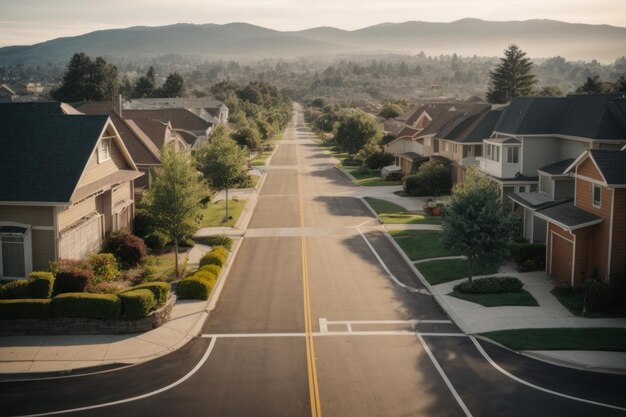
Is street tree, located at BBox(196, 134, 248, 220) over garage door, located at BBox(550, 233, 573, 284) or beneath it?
over

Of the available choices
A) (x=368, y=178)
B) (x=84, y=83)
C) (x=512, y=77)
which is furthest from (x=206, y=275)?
(x=84, y=83)

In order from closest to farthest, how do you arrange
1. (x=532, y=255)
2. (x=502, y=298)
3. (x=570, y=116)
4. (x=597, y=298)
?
(x=597, y=298), (x=502, y=298), (x=532, y=255), (x=570, y=116)

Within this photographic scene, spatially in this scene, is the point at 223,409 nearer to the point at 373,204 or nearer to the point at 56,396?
the point at 56,396

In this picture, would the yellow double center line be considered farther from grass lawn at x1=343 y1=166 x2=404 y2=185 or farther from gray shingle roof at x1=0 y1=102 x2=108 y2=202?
grass lawn at x1=343 y1=166 x2=404 y2=185

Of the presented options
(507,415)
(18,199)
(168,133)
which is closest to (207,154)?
(168,133)

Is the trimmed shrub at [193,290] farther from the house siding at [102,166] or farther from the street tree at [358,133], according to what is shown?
the street tree at [358,133]

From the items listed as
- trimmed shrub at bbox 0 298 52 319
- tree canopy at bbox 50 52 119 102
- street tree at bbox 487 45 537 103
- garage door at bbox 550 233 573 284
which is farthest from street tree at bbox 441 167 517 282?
tree canopy at bbox 50 52 119 102

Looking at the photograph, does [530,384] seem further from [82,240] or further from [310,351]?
[82,240]
